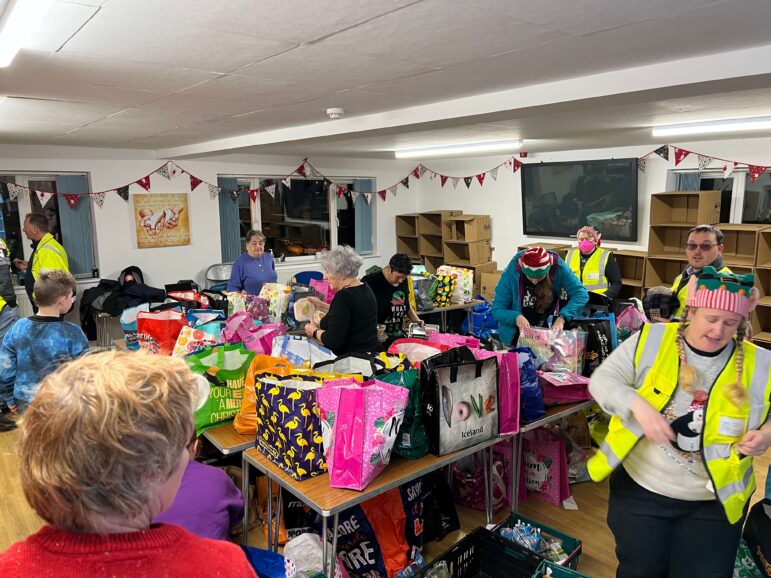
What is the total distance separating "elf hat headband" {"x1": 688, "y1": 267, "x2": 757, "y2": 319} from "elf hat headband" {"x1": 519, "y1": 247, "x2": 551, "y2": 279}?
161 cm

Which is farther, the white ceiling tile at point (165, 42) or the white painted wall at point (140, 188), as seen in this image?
the white painted wall at point (140, 188)

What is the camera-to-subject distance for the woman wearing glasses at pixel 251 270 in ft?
17.6

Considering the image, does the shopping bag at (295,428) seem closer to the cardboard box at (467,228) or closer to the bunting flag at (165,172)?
the bunting flag at (165,172)

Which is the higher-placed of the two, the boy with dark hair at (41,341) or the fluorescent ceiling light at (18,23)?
the fluorescent ceiling light at (18,23)

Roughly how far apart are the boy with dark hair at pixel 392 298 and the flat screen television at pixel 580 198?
159 inches

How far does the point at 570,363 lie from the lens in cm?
301

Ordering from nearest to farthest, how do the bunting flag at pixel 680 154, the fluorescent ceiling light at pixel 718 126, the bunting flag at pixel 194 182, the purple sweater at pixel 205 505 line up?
the purple sweater at pixel 205 505, the fluorescent ceiling light at pixel 718 126, the bunting flag at pixel 680 154, the bunting flag at pixel 194 182

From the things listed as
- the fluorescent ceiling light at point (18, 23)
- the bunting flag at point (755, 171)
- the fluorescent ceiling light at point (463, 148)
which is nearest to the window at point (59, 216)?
the fluorescent ceiling light at point (463, 148)

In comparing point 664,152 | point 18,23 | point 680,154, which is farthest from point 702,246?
point 18,23

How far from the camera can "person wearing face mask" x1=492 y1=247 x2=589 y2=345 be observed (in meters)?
3.41

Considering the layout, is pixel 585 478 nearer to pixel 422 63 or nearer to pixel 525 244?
pixel 422 63

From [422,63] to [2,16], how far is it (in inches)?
62.0

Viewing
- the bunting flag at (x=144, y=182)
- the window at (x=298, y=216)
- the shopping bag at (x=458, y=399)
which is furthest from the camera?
the window at (x=298, y=216)

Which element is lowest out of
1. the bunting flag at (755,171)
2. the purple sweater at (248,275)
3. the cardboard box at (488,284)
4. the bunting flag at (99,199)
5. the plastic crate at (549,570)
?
the plastic crate at (549,570)
